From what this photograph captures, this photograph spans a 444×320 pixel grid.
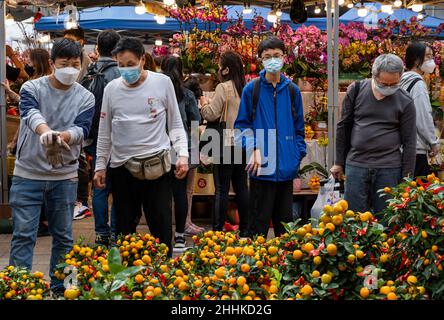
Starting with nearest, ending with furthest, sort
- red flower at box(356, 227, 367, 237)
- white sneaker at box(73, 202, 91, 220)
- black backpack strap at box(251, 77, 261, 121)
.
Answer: red flower at box(356, 227, 367, 237)
black backpack strap at box(251, 77, 261, 121)
white sneaker at box(73, 202, 91, 220)

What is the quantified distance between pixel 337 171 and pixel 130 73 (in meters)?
1.81

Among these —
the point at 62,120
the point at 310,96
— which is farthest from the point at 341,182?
the point at 62,120

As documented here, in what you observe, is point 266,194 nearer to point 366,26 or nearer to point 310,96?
point 310,96

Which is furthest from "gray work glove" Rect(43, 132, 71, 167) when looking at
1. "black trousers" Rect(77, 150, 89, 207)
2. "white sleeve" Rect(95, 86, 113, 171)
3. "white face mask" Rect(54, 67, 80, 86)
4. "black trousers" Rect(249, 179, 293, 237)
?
"black trousers" Rect(77, 150, 89, 207)

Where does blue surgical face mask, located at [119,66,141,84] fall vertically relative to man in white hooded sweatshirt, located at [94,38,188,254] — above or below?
above

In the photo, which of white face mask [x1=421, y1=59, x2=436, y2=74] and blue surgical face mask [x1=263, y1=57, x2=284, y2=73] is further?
Answer: white face mask [x1=421, y1=59, x2=436, y2=74]

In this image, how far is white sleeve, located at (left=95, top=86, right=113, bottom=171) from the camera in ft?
16.8

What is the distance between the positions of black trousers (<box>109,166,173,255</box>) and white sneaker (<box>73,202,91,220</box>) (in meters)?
3.81

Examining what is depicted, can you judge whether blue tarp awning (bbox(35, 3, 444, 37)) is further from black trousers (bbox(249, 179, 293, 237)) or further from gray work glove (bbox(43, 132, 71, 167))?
gray work glove (bbox(43, 132, 71, 167))

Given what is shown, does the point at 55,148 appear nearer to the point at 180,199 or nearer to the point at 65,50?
the point at 65,50

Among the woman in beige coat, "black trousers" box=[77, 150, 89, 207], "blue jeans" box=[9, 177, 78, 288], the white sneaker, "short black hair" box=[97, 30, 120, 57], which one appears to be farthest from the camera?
the white sneaker

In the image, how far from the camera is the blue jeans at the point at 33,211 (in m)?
4.66
